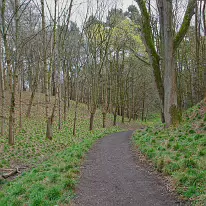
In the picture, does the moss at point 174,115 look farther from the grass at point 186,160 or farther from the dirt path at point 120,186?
the dirt path at point 120,186

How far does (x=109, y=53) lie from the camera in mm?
25969

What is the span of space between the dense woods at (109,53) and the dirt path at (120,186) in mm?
5024

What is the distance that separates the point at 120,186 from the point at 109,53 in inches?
867

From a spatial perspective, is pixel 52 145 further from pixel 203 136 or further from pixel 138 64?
pixel 138 64

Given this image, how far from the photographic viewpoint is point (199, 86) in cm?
2042

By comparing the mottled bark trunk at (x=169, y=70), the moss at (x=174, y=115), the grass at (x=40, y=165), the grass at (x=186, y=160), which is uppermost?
the mottled bark trunk at (x=169, y=70)

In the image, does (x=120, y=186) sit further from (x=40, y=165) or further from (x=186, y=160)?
(x=40, y=165)

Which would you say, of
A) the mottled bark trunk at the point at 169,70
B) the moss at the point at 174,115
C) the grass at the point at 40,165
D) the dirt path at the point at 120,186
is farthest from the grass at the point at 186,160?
the grass at the point at 40,165

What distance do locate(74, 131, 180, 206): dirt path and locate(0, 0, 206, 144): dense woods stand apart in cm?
502

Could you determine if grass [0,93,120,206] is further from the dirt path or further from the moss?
the moss

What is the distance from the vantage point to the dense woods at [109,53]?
36.1 feet

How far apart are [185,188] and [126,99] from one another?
29461 mm

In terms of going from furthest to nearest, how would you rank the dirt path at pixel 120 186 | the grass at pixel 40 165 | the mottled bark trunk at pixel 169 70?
the mottled bark trunk at pixel 169 70 → the grass at pixel 40 165 → the dirt path at pixel 120 186

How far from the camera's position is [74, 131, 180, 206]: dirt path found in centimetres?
459
